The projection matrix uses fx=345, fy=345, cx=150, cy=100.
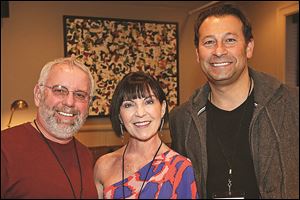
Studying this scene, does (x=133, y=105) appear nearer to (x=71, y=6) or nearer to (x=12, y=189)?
(x=12, y=189)

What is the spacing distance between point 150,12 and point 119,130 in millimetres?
3210

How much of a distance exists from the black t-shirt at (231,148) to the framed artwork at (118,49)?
2.42 m

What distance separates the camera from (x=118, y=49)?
4086 mm

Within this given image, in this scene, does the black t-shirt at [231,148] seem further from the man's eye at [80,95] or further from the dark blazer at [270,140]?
the man's eye at [80,95]

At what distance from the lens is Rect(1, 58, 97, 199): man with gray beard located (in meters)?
1.01

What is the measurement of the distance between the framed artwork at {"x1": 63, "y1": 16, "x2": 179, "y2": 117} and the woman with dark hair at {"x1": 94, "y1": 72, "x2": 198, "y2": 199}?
8.23ft

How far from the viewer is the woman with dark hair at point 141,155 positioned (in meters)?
1.14

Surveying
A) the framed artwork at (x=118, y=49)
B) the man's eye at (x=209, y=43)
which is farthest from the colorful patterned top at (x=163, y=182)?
the framed artwork at (x=118, y=49)

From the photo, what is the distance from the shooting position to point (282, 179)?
1.34m

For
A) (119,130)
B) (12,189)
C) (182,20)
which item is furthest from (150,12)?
(12,189)

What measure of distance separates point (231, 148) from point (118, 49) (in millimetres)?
2823

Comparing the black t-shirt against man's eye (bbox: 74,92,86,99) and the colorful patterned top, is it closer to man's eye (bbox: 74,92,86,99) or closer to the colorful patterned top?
the colorful patterned top

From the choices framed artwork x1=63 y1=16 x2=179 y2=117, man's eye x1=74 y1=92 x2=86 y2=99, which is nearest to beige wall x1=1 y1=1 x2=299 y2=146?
framed artwork x1=63 y1=16 x2=179 y2=117

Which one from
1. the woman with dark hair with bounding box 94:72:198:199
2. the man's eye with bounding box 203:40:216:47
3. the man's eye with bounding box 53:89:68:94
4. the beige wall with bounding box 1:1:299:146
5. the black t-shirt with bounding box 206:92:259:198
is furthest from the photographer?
the beige wall with bounding box 1:1:299:146
